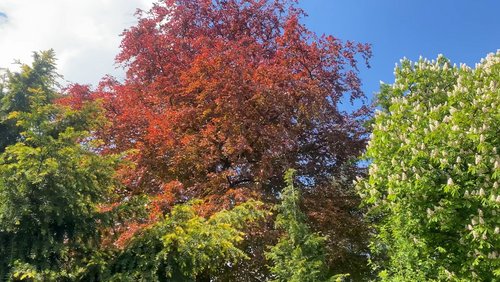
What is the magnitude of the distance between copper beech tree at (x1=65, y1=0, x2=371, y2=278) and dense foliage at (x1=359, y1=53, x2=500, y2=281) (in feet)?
5.31

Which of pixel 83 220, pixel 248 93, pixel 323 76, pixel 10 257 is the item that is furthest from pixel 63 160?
pixel 323 76

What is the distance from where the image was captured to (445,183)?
6555 millimetres

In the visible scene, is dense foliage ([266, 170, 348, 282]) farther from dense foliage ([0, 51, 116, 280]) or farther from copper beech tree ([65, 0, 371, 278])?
dense foliage ([0, 51, 116, 280])

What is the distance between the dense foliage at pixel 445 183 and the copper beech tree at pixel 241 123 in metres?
1.62

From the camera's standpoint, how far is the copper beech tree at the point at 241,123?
27.8 ft

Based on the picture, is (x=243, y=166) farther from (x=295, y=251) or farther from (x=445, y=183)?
(x=445, y=183)

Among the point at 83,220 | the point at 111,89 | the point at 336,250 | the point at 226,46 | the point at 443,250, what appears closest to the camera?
the point at 83,220

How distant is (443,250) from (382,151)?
5.95ft

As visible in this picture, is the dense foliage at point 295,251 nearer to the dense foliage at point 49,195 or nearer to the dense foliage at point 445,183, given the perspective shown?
the dense foliage at point 445,183

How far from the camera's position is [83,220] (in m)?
5.91

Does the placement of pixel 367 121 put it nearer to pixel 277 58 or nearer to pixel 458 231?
pixel 277 58

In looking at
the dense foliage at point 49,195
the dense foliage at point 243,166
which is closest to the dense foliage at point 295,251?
the dense foliage at point 243,166

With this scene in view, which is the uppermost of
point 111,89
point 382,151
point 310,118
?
point 111,89

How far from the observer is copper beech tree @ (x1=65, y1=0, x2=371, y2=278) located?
27.8 feet
